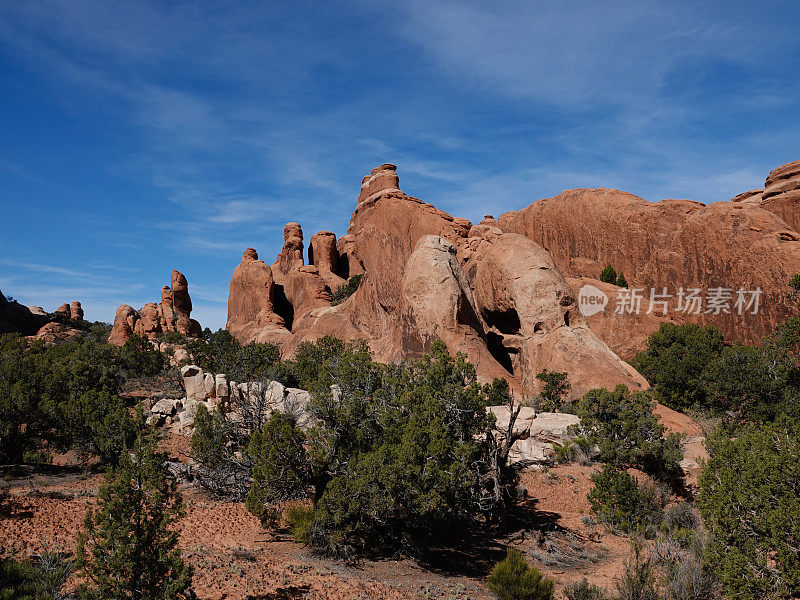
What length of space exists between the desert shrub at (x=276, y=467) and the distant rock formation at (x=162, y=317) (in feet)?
129

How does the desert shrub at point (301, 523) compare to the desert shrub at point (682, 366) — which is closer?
the desert shrub at point (301, 523)

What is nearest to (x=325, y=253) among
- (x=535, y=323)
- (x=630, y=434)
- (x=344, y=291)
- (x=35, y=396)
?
(x=344, y=291)

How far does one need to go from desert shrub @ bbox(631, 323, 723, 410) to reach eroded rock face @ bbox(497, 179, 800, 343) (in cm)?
868

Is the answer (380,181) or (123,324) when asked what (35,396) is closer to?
(123,324)

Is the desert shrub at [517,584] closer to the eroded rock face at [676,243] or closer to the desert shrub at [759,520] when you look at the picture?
the desert shrub at [759,520]

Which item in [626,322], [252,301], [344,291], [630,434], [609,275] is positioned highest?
[609,275]

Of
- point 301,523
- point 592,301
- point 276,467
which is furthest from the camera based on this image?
point 592,301

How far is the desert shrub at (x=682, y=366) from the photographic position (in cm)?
2877

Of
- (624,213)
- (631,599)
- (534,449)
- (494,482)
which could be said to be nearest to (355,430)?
(494,482)

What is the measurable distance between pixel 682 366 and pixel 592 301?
16.8 metres

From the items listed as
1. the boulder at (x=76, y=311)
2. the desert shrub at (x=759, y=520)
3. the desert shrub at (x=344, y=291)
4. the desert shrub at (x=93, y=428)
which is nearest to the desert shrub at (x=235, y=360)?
the desert shrub at (x=93, y=428)

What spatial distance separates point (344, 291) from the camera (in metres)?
57.8

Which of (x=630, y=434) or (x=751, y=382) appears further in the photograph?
(x=751, y=382)

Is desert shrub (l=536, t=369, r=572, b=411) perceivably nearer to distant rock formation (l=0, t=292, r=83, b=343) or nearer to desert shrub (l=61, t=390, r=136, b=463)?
desert shrub (l=61, t=390, r=136, b=463)
